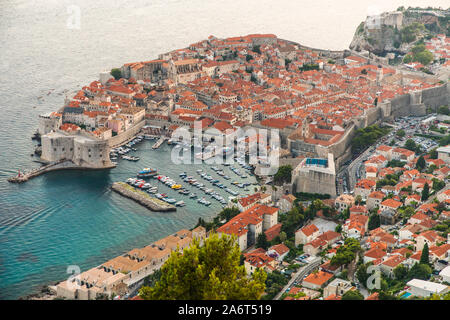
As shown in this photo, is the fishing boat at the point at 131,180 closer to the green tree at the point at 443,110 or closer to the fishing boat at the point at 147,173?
the fishing boat at the point at 147,173

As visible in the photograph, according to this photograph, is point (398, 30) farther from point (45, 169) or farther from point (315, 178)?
point (45, 169)

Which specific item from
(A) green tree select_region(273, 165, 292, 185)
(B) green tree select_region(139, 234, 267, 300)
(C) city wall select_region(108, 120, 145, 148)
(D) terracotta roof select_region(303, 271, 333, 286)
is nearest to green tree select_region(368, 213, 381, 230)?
(D) terracotta roof select_region(303, 271, 333, 286)

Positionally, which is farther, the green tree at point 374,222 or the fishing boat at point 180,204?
the fishing boat at point 180,204

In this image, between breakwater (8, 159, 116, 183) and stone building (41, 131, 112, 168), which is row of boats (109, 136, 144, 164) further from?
breakwater (8, 159, 116, 183)

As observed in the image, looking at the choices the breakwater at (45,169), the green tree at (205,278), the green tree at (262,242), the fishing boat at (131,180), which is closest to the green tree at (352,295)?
the green tree at (262,242)

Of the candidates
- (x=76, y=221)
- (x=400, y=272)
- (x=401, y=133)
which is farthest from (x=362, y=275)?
(x=401, y=133)

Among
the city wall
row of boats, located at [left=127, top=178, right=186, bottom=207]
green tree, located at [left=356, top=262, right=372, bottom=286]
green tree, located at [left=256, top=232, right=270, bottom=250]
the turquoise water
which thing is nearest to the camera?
green tree, located at [left=356, top=262, right=372, bottom=286]
